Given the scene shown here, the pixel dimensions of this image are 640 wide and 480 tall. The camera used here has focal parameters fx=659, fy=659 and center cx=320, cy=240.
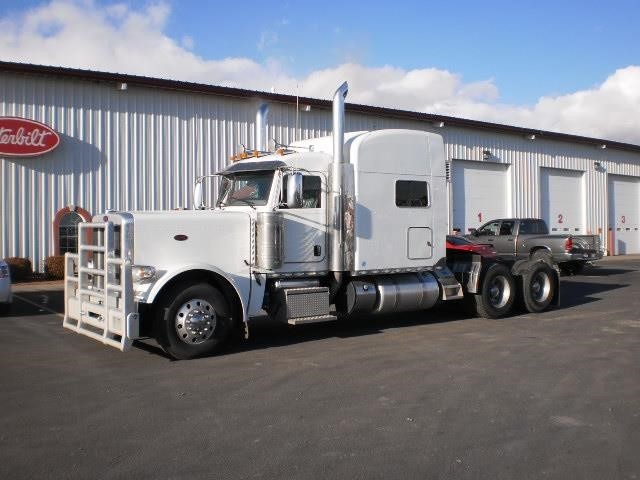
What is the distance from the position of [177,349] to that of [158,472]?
3.60 m

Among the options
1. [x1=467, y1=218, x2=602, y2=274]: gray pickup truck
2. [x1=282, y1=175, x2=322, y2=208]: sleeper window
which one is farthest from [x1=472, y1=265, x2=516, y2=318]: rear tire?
[x1=467, y1=218, x2=602, y2=274]: gray pickup truck

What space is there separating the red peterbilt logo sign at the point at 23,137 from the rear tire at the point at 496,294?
516 inches

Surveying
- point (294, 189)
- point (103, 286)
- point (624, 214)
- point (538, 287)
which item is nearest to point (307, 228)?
point (294, 189)

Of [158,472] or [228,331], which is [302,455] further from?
[228,331]

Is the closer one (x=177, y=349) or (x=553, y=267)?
(x=177, y=349)

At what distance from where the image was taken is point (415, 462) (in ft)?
15.4

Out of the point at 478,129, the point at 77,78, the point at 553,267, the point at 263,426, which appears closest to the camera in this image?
the point at 263,426

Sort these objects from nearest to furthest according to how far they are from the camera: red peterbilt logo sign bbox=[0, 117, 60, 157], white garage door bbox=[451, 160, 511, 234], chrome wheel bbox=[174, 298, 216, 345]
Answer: chrome wheel bbox=[174, 298, 216, 345]
red peterbilt logo sign bbox=[0, 117, 60, 157]
white garage door bbox=[451, 160, 511, 234]

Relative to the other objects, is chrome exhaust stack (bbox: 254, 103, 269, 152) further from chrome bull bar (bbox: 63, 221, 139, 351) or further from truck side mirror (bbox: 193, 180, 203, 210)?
chrome bull bar (bbox: 63, 221, 139, 351)

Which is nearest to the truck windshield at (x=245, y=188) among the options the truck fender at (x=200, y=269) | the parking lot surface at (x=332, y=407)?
the truck fender at (x=200, y=269)

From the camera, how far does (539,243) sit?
66.8ft

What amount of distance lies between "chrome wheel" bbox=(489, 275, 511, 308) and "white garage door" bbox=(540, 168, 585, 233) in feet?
67.8

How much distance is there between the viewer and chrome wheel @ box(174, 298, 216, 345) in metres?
8.07

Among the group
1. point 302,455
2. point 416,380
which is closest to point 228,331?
point 416,380
